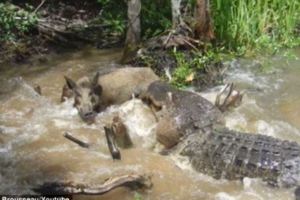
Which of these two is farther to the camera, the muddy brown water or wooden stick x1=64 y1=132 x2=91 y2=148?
wooden stick x1=64 y1=132 x2=91 y2=148

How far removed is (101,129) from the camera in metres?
6.48

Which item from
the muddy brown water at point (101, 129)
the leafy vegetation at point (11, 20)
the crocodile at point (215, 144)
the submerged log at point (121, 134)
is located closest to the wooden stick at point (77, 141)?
the muddy brown water at point (101, 129)

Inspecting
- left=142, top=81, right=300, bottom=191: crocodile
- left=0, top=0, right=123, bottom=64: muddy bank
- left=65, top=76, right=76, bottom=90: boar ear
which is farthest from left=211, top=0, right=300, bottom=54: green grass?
left=65, top=76, right=76, bottom=90: boar ear

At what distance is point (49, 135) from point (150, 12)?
11.9 ft

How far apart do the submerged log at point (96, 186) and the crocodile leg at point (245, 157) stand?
0.71 meters

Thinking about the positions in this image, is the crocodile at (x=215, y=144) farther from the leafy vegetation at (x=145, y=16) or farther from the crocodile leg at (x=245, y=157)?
the leafy vegetation at (x=145, y=16)

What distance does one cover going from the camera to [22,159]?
5.72m

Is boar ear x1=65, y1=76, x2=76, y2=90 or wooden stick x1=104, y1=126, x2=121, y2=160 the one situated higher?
boar ear x1=65, y1=76, x2=76, y2=90

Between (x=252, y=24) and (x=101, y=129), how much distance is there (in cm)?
358

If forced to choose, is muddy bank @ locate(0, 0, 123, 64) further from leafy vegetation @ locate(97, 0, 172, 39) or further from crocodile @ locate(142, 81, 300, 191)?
crocodile @ locate(142, 81, 300, 191)

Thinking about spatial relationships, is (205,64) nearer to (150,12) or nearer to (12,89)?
(150,12)

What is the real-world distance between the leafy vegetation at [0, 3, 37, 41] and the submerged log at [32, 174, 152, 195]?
3.81 m

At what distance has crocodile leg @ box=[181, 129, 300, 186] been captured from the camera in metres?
4.97

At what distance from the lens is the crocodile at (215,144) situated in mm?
5012
